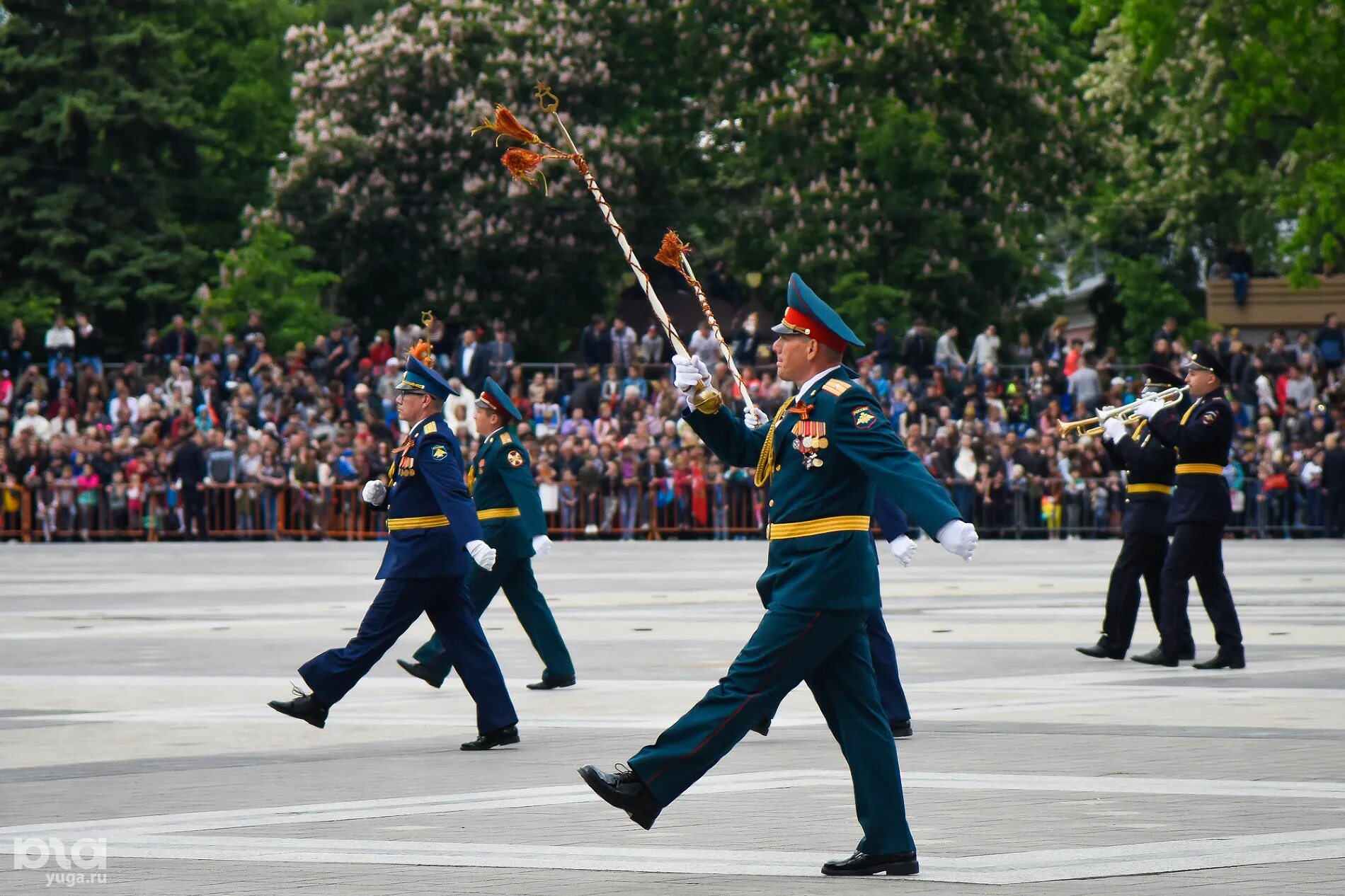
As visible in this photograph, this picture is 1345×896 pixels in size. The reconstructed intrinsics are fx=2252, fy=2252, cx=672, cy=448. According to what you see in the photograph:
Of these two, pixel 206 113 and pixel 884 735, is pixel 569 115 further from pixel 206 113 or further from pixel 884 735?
pixel 884 735

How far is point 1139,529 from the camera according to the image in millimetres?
14648

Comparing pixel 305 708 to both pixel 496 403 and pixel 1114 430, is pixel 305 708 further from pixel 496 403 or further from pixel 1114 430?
pixel 1114 430

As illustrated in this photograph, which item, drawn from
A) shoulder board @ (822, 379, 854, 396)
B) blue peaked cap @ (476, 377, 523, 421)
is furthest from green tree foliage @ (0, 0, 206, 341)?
shoulder board @ (822, 379, 854, 396)

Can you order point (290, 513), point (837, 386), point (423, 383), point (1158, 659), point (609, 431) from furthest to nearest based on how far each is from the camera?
point (290, 513) < point (609, 431) < point (1158, 659) < point (423, 383) < point (837, 386)

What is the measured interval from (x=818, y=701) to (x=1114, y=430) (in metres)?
7.62

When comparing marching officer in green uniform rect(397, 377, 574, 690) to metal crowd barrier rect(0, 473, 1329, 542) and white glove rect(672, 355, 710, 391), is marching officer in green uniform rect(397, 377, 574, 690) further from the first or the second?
metal crowd barrier rect(0, 473, 1329, 542)

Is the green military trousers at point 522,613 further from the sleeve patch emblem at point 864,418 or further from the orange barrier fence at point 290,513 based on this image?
the orange barrier fence at point 290,513

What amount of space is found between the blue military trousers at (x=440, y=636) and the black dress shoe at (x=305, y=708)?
39 millimetres

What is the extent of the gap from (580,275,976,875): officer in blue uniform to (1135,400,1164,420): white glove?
6947 millimetres

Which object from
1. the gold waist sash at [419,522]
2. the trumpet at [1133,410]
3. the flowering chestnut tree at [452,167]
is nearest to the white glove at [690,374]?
the gold waist sash at [419,522]

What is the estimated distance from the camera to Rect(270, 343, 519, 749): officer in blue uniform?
1076cm

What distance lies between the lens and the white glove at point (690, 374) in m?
7.87

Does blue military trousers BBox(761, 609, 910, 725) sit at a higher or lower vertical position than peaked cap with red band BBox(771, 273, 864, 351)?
lower

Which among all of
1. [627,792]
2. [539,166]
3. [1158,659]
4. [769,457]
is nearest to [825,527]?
[769,457]
